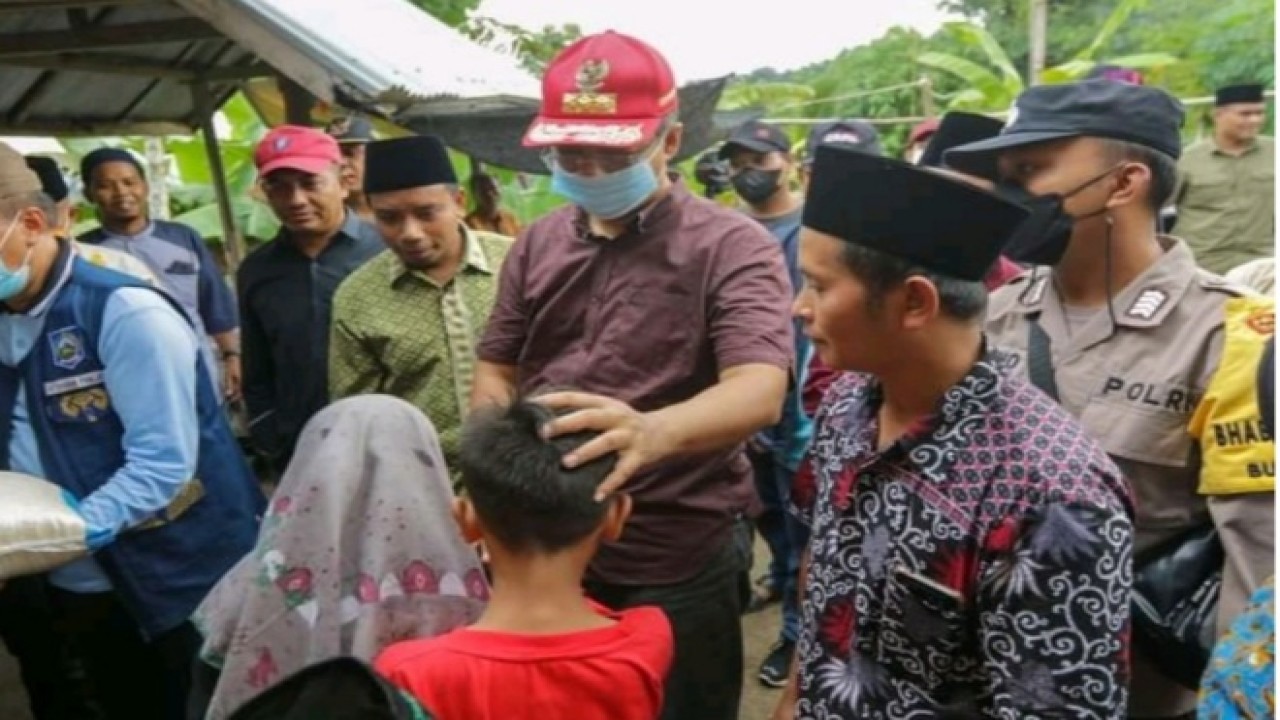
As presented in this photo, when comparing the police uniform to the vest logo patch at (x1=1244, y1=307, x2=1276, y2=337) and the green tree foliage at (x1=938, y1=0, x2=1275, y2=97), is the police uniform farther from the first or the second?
the green tree foliage at (x1=938, y1=0, x2=1275, y2=97)

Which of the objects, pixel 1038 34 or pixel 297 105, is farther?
pixel 1038 34

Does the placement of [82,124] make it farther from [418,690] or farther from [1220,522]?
[1220,522]

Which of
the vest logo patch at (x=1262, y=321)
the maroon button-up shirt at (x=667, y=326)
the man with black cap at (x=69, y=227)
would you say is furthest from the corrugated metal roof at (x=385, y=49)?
the vest logo patch at (x=1262, y=321)

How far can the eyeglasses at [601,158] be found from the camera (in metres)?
2.46

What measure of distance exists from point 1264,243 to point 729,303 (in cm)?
657

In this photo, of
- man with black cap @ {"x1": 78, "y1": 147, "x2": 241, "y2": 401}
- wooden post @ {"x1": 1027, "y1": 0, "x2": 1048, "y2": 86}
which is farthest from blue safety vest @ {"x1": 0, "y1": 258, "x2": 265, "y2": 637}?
wooden post @ {"x1": 1027, "y1": 0, "x2": 1048, "y2": 86}

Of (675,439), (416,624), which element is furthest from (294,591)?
(675,439)

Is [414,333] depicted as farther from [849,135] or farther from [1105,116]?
[849,135]

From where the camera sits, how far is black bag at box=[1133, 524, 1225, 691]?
2064mm

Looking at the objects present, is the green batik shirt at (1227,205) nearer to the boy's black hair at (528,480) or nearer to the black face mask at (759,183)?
the black face mask at (759,183)

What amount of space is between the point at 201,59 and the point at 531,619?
5017 millimetres

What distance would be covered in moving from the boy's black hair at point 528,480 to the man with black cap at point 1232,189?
6.75 meters

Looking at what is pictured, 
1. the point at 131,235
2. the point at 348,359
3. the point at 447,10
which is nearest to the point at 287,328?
the point at 348,359

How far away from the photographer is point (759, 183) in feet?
18.5
